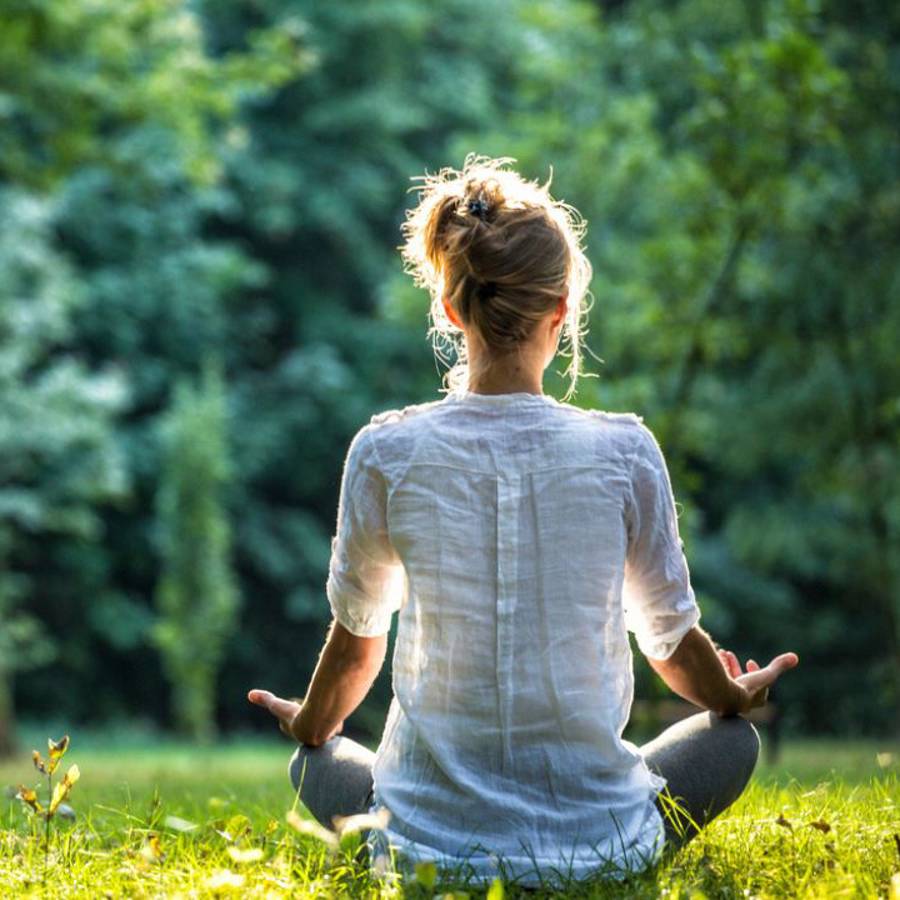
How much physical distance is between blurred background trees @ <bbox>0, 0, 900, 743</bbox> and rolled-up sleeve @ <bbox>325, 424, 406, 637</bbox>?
5332mm

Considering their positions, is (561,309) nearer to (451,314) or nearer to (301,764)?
(451,314)

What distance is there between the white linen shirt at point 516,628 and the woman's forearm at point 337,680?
0.13 meters

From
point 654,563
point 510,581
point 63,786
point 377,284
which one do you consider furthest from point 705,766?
point 377,284

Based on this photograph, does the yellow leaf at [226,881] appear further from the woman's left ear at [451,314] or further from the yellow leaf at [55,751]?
the woman's left ear at [451,314]

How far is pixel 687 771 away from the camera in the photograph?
279 cm

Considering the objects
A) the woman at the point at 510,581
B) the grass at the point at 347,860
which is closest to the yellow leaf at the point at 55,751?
the grass at the point at 347,860

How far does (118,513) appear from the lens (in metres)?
24.4

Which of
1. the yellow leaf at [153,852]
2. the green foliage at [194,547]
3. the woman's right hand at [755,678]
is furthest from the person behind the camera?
the green foliage at [194,547]

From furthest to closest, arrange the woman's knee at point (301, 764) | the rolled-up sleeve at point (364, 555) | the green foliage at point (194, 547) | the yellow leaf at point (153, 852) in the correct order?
the green foliage at point (194, 547), the woman's knee at point (301, 764), the rolled-up sleeve at point (364, 555), the yellow leaf at point (153, 852)

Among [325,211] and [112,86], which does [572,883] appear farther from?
[325,211]

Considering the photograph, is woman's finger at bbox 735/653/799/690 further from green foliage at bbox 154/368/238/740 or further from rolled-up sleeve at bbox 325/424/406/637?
green foliage at bbox 154/368/238/740

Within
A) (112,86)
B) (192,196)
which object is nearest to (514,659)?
(112,86)

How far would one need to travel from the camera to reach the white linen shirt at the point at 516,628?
8.37ft

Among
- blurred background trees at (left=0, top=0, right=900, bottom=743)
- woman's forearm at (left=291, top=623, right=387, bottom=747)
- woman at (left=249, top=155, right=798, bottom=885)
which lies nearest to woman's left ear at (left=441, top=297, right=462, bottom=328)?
woman at (left=249, top=155, right=798, bottom=885)
